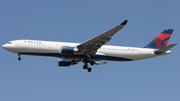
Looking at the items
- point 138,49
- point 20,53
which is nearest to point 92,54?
point 138,49

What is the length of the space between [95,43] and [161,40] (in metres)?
12.9

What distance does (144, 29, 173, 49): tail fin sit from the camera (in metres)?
43.8

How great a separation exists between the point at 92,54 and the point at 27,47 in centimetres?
955

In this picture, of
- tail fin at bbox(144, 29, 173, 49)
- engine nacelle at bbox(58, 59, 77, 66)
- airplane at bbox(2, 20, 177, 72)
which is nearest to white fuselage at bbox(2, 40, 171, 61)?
airplane at bbox(2, 20, 177, 72)

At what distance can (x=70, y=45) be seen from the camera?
39438mm

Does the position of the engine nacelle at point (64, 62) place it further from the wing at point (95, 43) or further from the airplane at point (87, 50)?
the wing at point (95, 43)

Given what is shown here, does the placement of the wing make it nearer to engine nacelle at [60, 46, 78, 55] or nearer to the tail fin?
engine nacelle at [60, 46, 78, 55]

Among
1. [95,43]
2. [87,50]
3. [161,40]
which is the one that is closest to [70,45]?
[87,50]

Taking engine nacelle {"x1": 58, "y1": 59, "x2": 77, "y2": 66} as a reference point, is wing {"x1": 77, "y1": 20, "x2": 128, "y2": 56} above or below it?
above

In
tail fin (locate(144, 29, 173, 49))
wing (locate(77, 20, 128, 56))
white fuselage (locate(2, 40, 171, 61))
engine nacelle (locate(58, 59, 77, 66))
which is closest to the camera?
wing (locate(77, 20, 128, 56))

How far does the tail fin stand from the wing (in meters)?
9.86

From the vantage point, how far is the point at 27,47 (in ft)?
126

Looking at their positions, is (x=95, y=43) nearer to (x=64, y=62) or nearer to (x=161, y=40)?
(x=64, y=62)

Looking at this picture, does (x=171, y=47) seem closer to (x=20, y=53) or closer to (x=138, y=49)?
(x=138, y=49)
